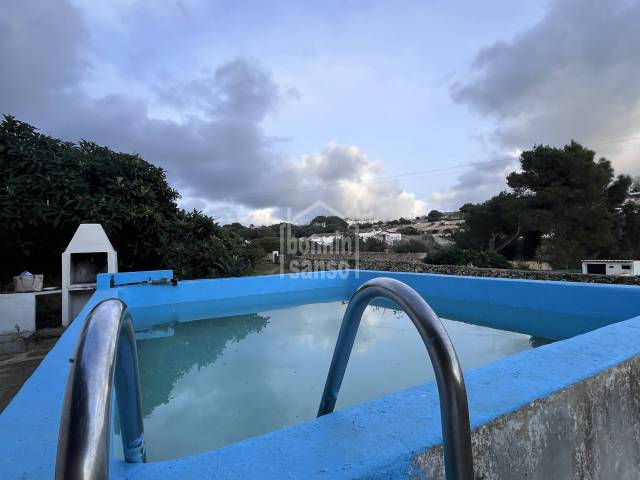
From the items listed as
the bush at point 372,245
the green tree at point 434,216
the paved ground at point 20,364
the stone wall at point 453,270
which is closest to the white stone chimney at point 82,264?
the paved ground at point 20,364

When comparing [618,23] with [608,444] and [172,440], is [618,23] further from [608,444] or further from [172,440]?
[172,440]

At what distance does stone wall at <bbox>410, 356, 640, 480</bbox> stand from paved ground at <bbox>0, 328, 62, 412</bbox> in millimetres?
3514

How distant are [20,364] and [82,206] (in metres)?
3.79

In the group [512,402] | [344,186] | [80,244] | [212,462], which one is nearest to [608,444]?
[512,402]

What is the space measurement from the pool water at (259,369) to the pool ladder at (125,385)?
126 cm

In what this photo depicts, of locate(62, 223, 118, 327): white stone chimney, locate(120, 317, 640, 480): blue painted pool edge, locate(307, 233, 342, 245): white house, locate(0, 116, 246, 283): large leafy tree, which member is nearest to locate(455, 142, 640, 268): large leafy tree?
locate(307, 233, 342, 245): white house

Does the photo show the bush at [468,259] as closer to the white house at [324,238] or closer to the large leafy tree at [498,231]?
the white house at [324,238]

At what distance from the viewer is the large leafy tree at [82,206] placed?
679 cm

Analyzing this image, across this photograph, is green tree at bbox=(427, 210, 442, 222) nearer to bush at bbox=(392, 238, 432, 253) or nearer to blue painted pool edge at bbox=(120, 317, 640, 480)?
bush at bbox=(392, 238, 432, 253)

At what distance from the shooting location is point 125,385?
3.43ft

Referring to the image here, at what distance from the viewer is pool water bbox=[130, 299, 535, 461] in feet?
8.02

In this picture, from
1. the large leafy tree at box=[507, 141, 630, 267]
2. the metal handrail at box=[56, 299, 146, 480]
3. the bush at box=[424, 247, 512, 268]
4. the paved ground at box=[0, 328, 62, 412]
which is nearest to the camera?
the metal handrail at box=[56, 299, 146, 480]

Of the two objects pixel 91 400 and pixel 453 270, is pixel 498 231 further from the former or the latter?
pixel 91 400

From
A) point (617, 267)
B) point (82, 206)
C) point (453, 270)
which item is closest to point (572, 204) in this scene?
point (617, 267)
